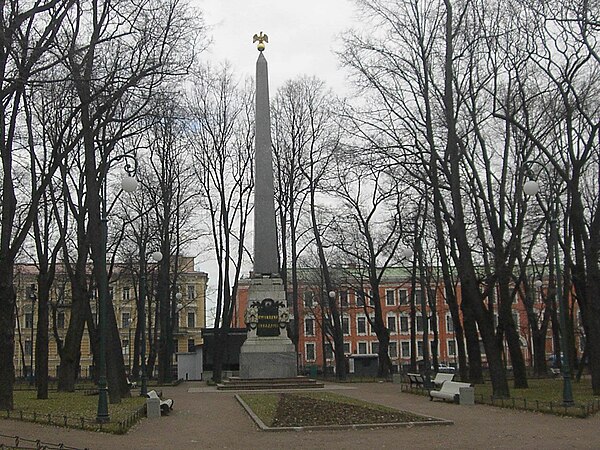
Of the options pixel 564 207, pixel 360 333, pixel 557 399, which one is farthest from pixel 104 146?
pixel 360 333

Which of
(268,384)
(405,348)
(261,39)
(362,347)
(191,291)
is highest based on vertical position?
(261,39)

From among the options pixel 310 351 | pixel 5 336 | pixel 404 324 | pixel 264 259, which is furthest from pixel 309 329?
pixel 5 336

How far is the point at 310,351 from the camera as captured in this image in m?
77.2

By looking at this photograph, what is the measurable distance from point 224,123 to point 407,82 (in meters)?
13.4

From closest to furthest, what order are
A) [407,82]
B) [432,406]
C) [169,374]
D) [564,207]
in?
[432,406] → [407,82] → [564,207] → [169,374]

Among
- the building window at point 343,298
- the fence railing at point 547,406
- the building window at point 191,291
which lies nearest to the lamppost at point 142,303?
the fence railing at point 547,406

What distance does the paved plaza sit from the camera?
12469 mm

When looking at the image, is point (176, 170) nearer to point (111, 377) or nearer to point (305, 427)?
point (111, 377)

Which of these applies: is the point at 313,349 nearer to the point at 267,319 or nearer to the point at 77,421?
the point at 267,319

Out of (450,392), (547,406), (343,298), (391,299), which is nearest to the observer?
(547,406)

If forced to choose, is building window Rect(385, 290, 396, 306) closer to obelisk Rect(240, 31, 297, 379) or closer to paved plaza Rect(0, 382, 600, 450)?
obelisk Rect(240, 31, 297, 379)

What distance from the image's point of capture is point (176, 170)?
37.4 m

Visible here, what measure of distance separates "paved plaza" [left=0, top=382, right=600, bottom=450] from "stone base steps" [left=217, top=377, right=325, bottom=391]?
1216cm

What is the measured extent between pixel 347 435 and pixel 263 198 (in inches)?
761
